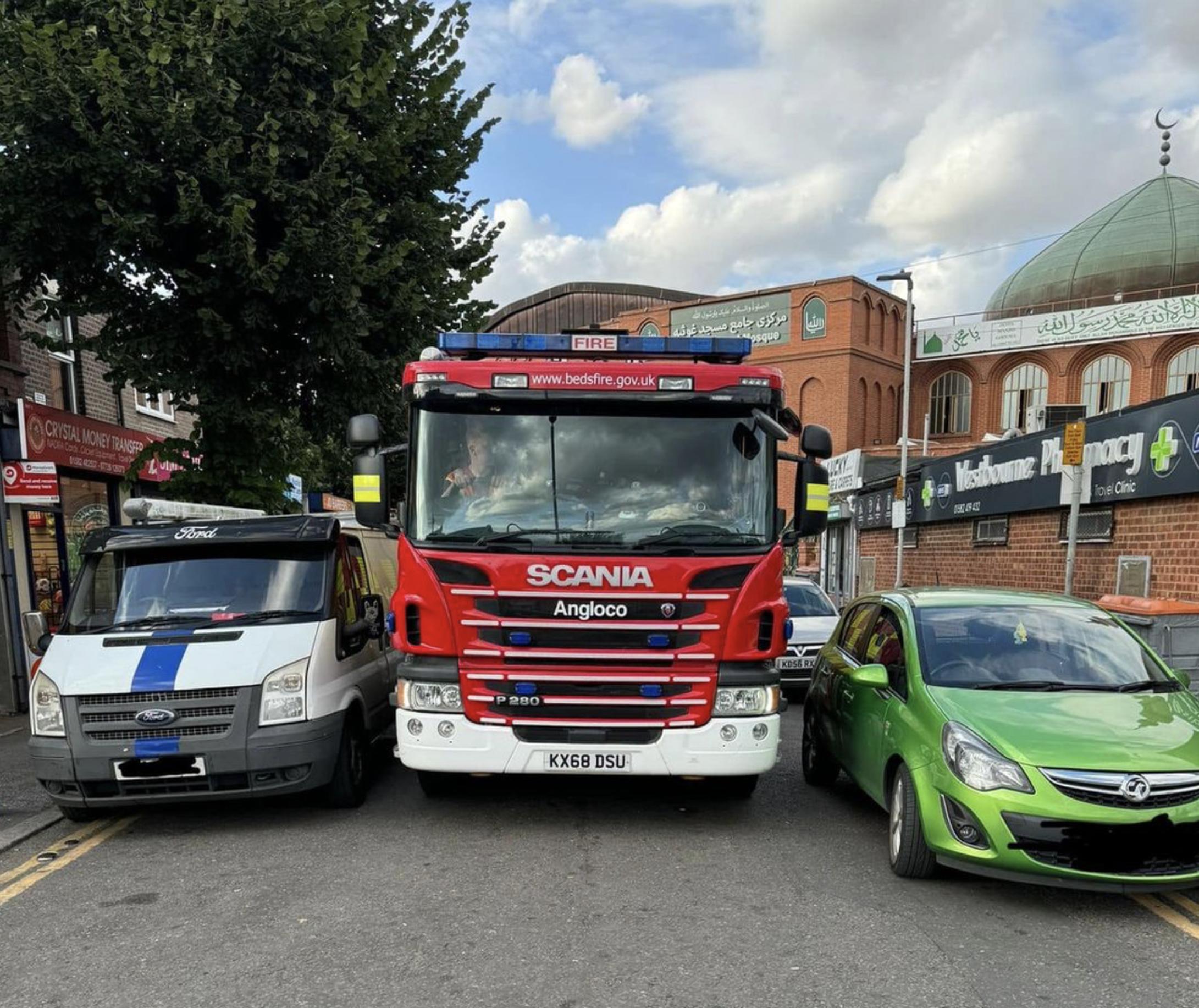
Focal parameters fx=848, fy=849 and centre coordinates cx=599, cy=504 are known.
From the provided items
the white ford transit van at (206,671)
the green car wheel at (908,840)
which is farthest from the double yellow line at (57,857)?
A: the green car wheel at (908,840)

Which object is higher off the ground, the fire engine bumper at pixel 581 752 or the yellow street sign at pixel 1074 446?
the yellow street sign at pixel 1074 446

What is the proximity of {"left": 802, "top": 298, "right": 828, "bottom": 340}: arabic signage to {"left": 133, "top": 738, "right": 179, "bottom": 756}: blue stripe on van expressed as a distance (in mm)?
41490

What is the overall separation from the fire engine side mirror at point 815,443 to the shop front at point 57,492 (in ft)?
26.9

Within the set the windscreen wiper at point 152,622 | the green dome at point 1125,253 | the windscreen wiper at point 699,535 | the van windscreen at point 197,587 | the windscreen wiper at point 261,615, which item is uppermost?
the green dome at point 1125,253

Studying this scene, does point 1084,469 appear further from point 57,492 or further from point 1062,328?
point 1062,328

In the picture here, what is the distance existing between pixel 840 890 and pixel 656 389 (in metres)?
3.04

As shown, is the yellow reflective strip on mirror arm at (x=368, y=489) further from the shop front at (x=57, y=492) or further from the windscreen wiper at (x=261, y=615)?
the shop front at (x=57, y=492)

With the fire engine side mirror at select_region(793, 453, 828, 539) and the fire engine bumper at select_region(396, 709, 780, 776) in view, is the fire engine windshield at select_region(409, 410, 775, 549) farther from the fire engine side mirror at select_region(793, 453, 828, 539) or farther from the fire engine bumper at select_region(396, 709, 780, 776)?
the fire engine bumper at select_region(396, 709, 780, 776)

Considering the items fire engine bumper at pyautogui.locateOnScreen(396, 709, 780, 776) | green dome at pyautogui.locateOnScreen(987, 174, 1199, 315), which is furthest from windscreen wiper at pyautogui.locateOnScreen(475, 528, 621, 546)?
green dome at pyautogui.locateOnScreen(987, 174, 1199, 315)

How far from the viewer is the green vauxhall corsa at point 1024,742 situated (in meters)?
3.95

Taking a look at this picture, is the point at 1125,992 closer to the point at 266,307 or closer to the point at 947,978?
the point at 947,978

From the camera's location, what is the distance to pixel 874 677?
16.8ft

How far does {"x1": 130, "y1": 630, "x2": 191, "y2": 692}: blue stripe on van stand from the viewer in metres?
5.19

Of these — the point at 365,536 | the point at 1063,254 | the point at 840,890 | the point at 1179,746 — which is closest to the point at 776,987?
the point at 840,890
